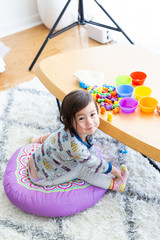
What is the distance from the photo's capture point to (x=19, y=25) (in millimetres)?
3061

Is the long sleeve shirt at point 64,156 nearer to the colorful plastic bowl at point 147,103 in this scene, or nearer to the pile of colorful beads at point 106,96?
the pile of colorful beads at point 106,96

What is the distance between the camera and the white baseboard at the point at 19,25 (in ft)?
9.83

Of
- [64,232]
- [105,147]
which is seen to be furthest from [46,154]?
[105,147]

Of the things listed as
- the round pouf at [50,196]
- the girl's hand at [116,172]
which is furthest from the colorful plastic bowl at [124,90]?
the round pouf at [50,196]

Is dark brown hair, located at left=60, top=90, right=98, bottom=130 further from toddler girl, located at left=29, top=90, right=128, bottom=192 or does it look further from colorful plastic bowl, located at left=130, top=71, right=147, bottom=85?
colorful plastic bowl, located at left=130, top=71, right=147, bottom=85

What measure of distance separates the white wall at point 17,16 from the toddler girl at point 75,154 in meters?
1.96

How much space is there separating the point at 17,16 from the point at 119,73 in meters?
1.85

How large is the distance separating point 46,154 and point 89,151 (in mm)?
197

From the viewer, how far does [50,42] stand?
283 cm

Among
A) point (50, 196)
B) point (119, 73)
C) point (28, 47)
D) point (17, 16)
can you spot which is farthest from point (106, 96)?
point (17, 16)

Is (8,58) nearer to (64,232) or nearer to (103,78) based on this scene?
(103,78)

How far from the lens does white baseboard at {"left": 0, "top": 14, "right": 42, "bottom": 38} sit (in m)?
3.00

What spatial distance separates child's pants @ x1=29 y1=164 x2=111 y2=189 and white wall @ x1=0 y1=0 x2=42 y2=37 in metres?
2.04

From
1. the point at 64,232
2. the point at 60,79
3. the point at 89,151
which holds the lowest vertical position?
the point at 64,232
